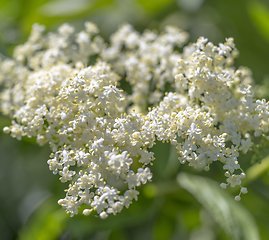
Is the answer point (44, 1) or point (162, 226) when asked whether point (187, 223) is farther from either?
point (44, 1)

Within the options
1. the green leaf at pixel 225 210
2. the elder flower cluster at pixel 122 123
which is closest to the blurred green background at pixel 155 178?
the green leaf at pixel 225 210

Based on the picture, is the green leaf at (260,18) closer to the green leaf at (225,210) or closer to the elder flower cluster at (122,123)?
the elder flower cluster at (122,123)

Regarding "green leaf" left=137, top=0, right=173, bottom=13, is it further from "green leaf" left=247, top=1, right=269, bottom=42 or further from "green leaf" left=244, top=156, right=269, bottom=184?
"green leaf" left=244, top=156, right=269, bottom=184

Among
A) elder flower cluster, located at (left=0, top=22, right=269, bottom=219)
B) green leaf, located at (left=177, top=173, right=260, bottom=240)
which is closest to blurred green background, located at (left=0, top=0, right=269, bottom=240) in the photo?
green leaf, located at (left=177, top=173, right=260, bottom=240)

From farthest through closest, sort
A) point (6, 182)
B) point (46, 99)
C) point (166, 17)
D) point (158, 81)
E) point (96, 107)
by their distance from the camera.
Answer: point (166, 17), point (6, 182), point (158, 81), point (46, 99), point (96, 107)

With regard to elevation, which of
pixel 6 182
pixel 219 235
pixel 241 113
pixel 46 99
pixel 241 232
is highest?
pixel 241 113

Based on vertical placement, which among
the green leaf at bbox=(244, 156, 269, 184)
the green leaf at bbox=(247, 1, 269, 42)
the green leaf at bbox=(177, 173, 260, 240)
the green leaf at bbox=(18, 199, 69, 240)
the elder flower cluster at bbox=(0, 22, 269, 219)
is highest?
the green leaf at bbox=(247, 1, 269, 42)

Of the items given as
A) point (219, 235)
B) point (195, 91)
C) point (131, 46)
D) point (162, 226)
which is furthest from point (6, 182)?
point (195, 91)

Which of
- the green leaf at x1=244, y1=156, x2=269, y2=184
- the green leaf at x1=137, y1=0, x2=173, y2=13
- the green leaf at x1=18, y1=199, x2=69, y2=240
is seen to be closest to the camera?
the green leaf at x1=244, y1=156, x2=269, y2=184
